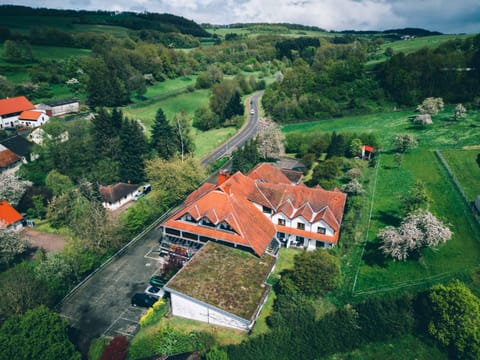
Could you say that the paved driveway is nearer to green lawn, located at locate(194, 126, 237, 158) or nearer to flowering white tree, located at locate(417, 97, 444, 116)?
green lawn, located at locate(194, 126, 237, 158)

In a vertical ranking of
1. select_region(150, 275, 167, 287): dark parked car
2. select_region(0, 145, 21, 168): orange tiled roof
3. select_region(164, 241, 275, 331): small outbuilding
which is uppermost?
select_region(164, 241, 275, 331): small outbuilding

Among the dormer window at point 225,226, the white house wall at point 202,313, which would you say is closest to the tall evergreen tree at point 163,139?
the dormer window at point 225,226

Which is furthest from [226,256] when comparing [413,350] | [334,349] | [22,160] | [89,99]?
[89,99]

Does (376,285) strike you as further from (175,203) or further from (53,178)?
(53,178)

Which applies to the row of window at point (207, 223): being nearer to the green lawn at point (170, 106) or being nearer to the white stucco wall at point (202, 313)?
the white stucco wall at point (202, 313)

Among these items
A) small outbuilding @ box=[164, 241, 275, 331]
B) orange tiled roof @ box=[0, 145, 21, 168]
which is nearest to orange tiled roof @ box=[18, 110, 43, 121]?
orange tiled roof @ box=[0, 145, 21, 168]
